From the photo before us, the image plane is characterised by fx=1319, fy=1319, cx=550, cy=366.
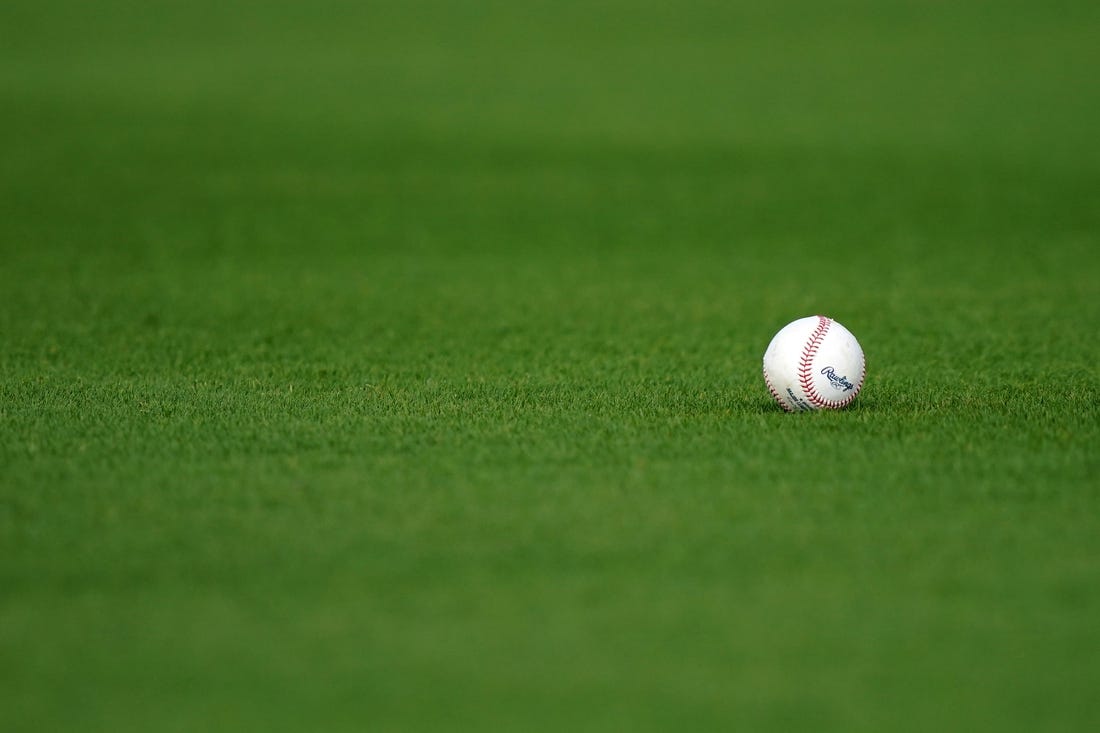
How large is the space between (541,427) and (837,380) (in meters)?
1.42

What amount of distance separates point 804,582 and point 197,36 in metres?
26.3

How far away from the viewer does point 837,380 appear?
20.4 feet

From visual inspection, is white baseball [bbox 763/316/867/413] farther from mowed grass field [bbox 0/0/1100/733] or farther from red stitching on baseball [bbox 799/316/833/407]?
mowed grass field [bbox 0/0/1100/733]

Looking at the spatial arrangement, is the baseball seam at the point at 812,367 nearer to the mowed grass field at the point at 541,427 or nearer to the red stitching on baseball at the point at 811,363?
the red stitching on baseball at the point at 811,363

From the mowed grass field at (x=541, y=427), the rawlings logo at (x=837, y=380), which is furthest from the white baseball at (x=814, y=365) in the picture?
the mowed grass field at (x=541, y=427)

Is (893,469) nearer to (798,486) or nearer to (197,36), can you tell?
(798,486)

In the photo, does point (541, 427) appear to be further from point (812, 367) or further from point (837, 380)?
point (837, 380)

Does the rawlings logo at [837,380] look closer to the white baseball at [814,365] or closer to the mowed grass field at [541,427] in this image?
the white baseball at [814,365]

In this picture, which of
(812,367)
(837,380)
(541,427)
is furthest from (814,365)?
(541,427)

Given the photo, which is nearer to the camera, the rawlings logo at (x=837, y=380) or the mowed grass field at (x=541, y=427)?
the mowed grass field at (x=541, y=427)

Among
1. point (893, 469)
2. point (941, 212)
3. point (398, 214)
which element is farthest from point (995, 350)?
point (398, 214)

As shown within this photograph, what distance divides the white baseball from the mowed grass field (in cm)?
19

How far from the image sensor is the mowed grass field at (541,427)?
11.7 ft

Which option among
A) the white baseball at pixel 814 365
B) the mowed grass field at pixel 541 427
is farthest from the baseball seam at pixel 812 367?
the mowed grass field at pixel 541 427
